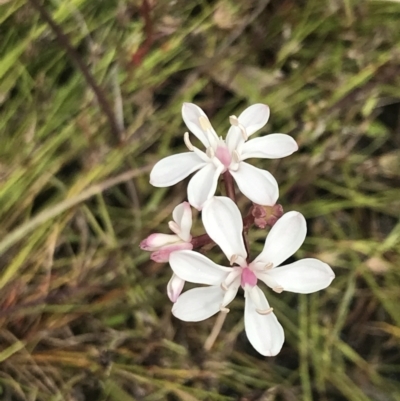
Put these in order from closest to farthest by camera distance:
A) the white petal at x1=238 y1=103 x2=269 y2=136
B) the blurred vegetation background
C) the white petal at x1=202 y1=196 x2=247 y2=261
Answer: the white petal at x1=202 y1=196 x2=247 y2=261 < the white petal at x1=238 y1=103 x2=269 y2=136 < the blurred vegetation background

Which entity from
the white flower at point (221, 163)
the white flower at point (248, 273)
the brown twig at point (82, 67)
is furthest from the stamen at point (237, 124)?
the brown twig at point (82, 67)

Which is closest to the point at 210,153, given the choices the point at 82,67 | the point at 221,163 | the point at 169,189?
the point at 221,163

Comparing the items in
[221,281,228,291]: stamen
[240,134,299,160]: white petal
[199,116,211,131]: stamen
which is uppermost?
[199,116,211,131]: stamen

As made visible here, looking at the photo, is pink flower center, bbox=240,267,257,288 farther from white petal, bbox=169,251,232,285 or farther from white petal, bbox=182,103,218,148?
white petal, bbox=182,103,218,148

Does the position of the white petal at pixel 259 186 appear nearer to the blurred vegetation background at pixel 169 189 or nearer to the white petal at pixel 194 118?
the white petal at pixel 194 118

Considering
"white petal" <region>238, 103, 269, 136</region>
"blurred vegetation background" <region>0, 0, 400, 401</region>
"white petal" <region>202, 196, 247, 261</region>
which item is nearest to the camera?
"white petal" <region>202, 196, 247, 261</region>

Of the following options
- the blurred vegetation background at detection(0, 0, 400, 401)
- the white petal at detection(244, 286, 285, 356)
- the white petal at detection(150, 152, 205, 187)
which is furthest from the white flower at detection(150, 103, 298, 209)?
the blurred vegetation background at detection(0, 0, 400, 401)
